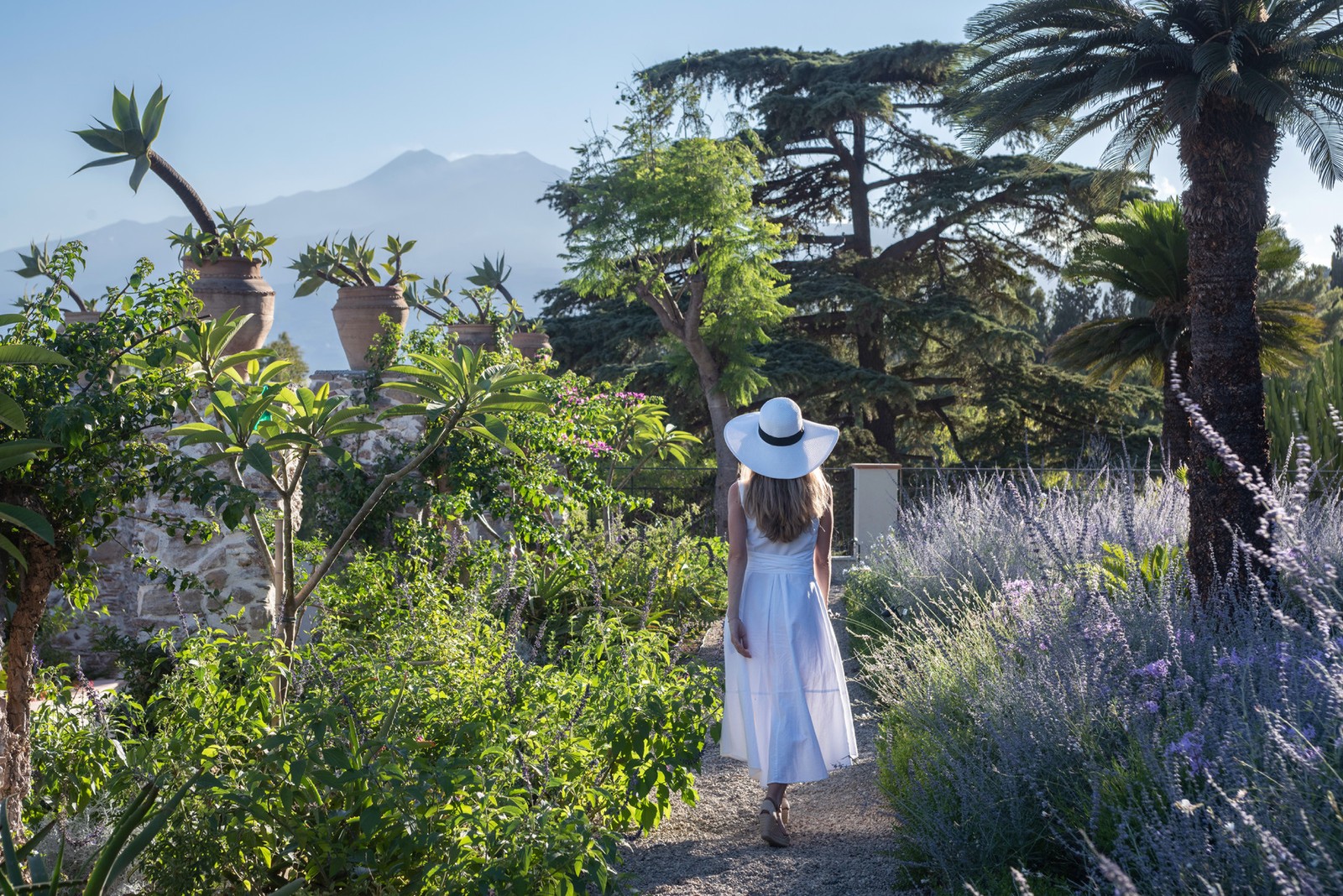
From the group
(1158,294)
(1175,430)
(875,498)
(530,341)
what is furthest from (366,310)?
(1158,294)

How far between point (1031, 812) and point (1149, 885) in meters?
0.62

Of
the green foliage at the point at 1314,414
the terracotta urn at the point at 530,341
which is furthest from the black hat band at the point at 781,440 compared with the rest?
the green foliage at the point at 1314,414

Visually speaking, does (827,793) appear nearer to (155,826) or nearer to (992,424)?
(155,826)

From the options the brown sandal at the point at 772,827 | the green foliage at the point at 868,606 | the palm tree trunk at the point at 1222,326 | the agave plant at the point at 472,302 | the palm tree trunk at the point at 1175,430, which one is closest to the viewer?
the brown sandal at the point at 772,827

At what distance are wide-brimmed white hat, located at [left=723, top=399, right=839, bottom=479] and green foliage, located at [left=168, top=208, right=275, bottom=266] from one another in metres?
2.98

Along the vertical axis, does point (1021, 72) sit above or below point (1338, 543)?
above

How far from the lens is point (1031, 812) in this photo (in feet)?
9.84

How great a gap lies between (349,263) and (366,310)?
15.8 inches

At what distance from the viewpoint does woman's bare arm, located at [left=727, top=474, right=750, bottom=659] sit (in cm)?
378

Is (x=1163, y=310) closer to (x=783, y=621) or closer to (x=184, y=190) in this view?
(x=783, y=621)

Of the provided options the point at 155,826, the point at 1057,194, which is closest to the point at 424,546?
the point at 155,826

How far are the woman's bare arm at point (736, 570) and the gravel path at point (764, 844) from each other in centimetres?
70

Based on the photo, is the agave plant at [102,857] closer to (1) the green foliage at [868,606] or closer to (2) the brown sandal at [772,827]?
(2) the brown sandal at [772,827]

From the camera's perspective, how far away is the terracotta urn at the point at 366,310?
22.9 feet
